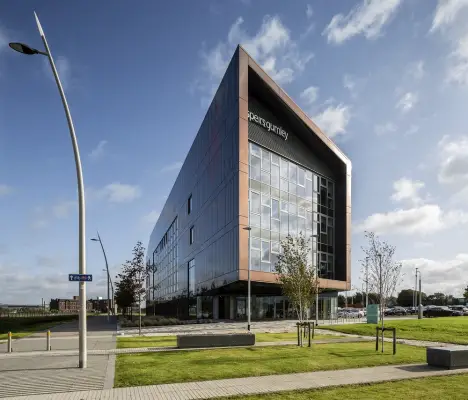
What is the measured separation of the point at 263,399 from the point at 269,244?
1483 inches

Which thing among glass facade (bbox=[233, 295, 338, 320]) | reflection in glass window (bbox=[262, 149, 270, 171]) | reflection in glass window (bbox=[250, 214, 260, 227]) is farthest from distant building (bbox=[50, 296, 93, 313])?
reflection in glass window (bbox=[262, 149, 270, 171])

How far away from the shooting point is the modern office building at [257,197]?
145 feet

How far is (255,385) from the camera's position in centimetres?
1121

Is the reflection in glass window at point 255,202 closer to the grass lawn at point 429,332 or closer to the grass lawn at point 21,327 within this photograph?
the grass lawn at point 429,332

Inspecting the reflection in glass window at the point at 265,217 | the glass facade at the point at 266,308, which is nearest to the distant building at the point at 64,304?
the glass facade at the point at 266,308

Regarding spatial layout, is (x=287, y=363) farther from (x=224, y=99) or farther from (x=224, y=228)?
(x=224, y=99)

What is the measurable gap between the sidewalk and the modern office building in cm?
2711

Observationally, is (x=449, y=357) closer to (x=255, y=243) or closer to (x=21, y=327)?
(x=255, y=243)

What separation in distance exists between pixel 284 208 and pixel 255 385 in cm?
4002

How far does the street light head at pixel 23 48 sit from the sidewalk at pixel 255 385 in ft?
30.7

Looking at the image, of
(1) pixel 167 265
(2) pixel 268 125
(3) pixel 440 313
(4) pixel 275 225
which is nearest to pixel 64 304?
(1) pixel 167 265

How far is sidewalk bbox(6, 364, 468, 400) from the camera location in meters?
10.3

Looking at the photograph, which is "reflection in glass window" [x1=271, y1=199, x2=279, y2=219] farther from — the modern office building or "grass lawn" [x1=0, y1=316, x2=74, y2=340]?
"grass lawn" [x1=0, y1=316, x2=74, y2=340]

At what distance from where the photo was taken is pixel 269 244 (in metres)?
47.4
